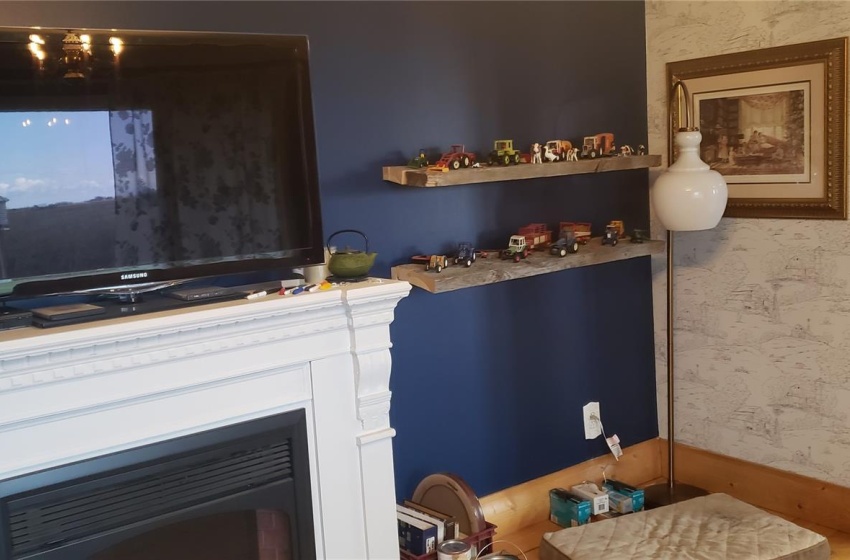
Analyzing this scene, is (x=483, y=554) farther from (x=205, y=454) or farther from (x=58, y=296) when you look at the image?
(x=58, y=296)

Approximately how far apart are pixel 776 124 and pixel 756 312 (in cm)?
69

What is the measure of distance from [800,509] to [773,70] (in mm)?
1591

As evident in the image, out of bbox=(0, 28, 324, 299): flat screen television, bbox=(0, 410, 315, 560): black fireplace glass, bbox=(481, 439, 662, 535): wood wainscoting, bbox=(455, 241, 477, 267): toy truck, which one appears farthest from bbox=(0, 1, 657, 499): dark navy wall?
bbox=(0, 410, 315, 560): black fireplace glass

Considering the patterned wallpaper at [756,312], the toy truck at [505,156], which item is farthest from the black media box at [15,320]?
the patterned wallpaper at [756,312]

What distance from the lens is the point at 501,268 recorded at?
2.65 m

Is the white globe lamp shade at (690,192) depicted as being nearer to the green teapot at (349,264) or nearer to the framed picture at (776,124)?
the framed picture at (776,124)

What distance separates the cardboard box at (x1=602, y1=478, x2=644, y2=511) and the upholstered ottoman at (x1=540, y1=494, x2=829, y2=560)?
20 cm

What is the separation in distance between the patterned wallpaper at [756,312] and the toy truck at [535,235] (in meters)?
0.68

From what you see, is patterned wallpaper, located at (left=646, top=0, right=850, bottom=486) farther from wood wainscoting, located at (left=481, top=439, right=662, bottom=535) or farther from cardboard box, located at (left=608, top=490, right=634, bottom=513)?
cardboard box, located at (left=608, top=490, right=634, bottom=513)

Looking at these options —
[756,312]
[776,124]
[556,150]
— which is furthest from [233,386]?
[776,124]

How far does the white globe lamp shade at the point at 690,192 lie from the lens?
2785mm

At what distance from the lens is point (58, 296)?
2.06m

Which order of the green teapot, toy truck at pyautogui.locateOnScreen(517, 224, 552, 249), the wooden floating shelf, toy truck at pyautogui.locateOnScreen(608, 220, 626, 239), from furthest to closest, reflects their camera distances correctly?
A: 1. toy truck at pyautogui.locateOnScreen(608, 220, 626, 239)
2. toy truck at pyautogui.locateOnScreen(517, 224, 552, 249)
3. the wooden floating shelf
4. the green teapot

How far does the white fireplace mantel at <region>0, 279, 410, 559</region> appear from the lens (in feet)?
6.00
